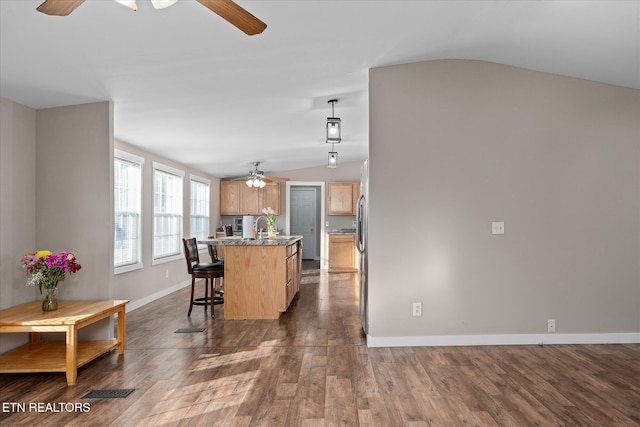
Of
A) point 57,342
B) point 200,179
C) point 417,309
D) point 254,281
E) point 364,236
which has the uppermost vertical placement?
point 200,179

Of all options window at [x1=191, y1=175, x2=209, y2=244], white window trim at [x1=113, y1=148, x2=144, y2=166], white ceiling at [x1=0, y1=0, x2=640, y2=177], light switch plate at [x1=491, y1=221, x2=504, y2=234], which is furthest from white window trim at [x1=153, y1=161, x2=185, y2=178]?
light switch plate at [x1=491, y1=221, x2=504, y2=234]

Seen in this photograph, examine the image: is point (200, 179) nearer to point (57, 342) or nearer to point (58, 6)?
point (57, 342)

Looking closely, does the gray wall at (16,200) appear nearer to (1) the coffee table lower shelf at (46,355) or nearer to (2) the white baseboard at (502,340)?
(1) the coffee table lower shelf at (46,355)

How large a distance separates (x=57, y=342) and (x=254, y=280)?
208 centimetres

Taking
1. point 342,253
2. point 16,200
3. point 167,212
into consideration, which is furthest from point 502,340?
A: point 342,253

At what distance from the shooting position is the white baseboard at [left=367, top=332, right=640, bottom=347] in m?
4.15

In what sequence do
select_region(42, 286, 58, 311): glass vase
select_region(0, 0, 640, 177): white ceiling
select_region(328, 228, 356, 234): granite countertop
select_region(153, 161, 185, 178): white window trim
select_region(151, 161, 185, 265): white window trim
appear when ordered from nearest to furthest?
select_region(0, 0, 640, 177): white ceiling
select_region(42, 286, 58, 311): glass vase
select_region(151, 161, 185, 265): white window trim
select_region(153, 161, 185, 178): white window trim
select_region(328, 228, 356, 234): granite countertop

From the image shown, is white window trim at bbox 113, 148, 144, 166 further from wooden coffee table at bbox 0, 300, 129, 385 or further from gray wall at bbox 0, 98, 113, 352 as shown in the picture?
wooden coffee table at bbox 0, 300, 129, 385

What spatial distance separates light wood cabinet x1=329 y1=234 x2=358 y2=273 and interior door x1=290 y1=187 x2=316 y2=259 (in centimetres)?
266

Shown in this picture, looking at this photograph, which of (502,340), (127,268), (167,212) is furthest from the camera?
(167,212)

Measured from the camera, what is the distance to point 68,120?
4039 mm

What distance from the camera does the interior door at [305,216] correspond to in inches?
477

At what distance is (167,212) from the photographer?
6.97 metres

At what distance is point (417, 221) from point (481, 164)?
0.82 m
